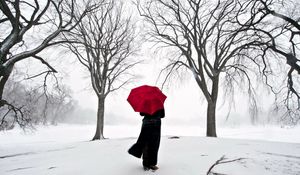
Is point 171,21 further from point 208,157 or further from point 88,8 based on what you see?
point 208,157

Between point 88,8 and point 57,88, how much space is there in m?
5.58

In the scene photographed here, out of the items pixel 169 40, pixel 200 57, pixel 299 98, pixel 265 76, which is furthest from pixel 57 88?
pixel 299 98

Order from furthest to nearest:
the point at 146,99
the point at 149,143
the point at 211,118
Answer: the point at 211,118 → the point at 149,143 → the point at 146,99

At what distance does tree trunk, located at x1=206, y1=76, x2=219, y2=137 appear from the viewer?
11.3 m

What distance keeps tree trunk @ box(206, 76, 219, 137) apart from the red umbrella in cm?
830

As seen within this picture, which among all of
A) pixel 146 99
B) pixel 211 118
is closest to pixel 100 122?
pixel 211 118

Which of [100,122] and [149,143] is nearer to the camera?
[149,143]

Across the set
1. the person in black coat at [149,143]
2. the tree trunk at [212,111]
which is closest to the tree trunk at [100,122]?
the tree trunk at [212,111]

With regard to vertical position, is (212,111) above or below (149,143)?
above

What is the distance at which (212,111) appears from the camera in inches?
447

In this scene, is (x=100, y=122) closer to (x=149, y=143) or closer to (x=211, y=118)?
(x=211, y=118)

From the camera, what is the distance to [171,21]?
1295 centimetres

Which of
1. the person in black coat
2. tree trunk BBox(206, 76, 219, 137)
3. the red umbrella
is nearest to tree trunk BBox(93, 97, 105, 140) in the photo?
tree trunk BBox(206, 76, 219, 137)

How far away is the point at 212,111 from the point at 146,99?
28.5 feet
